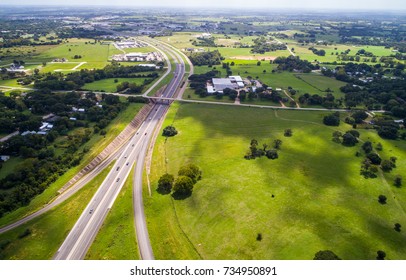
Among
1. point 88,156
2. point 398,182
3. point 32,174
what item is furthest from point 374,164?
point 32,174

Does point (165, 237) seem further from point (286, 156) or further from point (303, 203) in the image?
point (286, 156)

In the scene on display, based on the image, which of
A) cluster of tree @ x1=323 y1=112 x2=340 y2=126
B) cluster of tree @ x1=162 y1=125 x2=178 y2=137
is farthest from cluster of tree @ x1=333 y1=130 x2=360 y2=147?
cluster of tree @ x1=162 y1=125 x2=178 y2=137

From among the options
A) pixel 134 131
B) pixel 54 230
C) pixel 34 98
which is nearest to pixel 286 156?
pixel 134 131

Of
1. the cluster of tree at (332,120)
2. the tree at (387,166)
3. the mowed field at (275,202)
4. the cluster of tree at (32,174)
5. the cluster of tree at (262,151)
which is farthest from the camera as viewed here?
the cluster of tree at (332,120)

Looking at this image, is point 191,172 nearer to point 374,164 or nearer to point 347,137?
point 374,164

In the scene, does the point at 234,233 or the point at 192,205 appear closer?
the point at 234,233

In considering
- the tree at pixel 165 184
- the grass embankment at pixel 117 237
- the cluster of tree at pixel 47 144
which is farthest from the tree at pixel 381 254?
the cluster of tree at pixel 47 144

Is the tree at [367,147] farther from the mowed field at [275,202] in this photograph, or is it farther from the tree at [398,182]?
the tree at [398,182]
